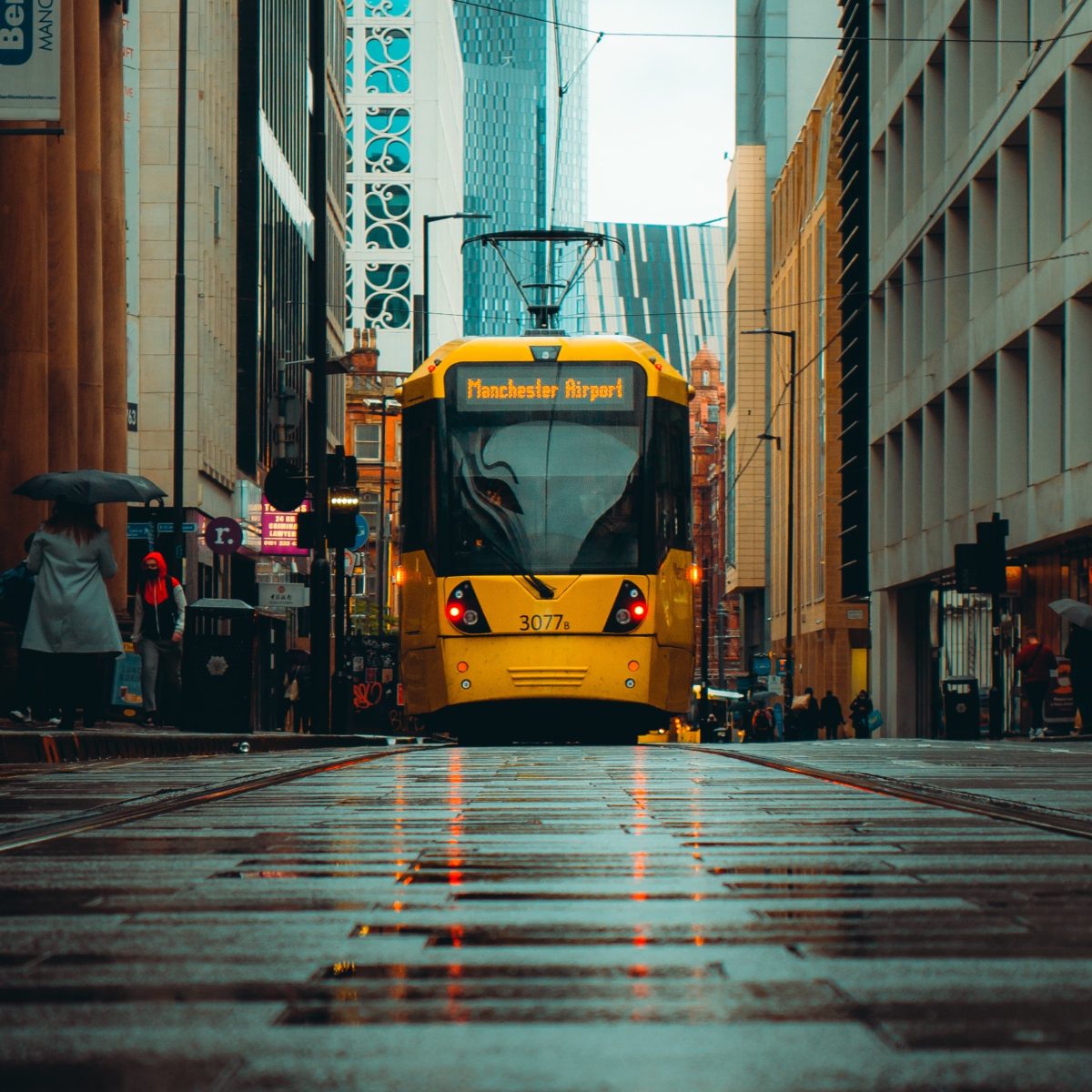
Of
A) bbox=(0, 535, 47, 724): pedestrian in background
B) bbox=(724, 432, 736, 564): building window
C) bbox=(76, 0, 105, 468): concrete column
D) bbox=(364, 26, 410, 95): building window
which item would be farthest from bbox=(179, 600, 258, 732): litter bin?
bbox=(364, 26, 410, 95): building window

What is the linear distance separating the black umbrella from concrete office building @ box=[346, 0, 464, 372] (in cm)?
11760

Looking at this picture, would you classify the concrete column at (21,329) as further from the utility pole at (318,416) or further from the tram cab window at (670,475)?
the tram cab window at (670,475)

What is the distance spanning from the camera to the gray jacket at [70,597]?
1473 cm

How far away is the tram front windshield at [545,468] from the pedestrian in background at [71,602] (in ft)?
17.9

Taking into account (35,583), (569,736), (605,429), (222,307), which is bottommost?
(569,736)

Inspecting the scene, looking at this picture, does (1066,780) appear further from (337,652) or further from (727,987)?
(337,652)

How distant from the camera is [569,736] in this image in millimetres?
20609

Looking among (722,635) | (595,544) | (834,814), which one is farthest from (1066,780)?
(722,635)

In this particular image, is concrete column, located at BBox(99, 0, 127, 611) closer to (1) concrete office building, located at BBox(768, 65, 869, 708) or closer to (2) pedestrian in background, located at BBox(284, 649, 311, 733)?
(2) pedestrian in background, located at BBox(284, 649, 311, 733)

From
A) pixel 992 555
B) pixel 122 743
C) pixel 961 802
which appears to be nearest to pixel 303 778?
pixel 961 802

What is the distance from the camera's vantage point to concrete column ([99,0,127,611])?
3186 cm

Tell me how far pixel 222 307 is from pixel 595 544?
3322cm

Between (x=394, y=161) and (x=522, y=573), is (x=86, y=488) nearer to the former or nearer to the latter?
(x=522, y=573)

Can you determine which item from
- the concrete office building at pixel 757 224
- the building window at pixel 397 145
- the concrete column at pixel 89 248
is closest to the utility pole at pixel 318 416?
the concrete column at pixel 89 248
